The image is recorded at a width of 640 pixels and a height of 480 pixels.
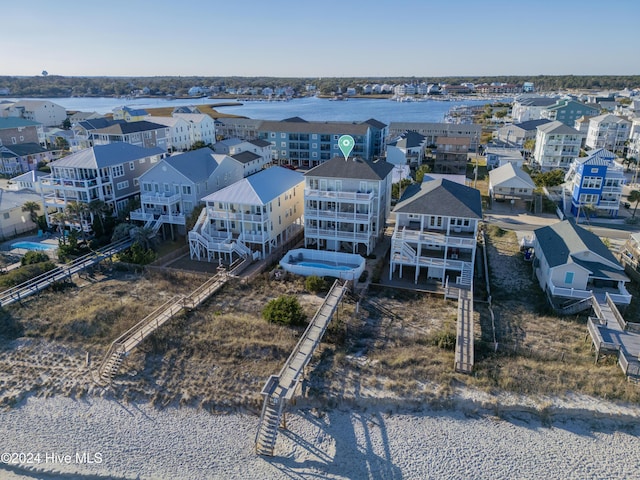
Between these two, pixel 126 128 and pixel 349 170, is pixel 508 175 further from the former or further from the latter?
pixel 126 128

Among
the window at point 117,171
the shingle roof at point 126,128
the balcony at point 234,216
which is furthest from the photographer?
the shingle roof at point 126,128

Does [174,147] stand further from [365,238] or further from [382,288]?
[382,288]

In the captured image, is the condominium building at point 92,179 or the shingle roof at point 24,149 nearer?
the condominium building at point 92,179

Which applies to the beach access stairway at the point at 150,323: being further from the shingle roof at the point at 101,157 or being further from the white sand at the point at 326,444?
the shingle roof at the point at 101,157

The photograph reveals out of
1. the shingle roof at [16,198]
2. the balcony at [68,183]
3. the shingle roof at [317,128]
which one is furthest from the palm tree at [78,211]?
the shingle roof at [317,128]

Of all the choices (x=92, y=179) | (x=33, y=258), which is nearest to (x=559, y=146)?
(x=92, y=179)

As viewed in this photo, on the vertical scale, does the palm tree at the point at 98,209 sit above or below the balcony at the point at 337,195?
below

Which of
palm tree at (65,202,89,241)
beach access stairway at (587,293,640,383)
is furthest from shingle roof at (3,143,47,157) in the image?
beach access stairway at (587,293,640,383)
